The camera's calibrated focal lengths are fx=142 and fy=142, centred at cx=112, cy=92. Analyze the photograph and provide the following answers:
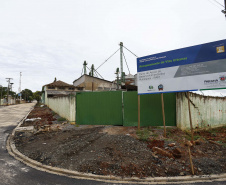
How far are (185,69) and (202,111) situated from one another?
13.4 feet

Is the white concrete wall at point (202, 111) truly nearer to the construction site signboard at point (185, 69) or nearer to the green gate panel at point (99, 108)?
the construction site signboard at point (185, 69)

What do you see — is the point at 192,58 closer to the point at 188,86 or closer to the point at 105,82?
the point at 188,86

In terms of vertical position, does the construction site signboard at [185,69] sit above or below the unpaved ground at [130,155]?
above

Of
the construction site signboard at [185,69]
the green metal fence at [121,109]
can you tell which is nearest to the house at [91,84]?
the green metal fence at [121,109]

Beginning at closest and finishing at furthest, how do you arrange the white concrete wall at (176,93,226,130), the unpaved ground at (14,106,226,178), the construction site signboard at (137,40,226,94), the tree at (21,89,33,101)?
the unpaved ground at (14,106,226,178) < the construction site signboard at (137,40,226,94) < the white concrete wall at (176,93,226,130) < the tree at (21,89,33,101)

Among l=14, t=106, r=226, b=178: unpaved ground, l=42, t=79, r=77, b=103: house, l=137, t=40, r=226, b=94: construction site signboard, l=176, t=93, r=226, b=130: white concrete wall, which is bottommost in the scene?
l=14, t=106, r=226, b=178: unpaved ground

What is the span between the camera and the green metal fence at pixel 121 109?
337 inches

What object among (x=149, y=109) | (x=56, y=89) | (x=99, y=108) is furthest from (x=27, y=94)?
(x=149, y=109)

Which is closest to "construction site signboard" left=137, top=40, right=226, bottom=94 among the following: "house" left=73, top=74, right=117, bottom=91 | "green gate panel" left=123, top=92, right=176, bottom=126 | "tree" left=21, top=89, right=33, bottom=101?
"green gate panel" left=123, top=92, right=176, bottom=126

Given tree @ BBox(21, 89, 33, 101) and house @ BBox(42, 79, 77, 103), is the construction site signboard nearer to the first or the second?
house @ BBox(42, 79, 77, 103)

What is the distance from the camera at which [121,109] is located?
930 centimetres

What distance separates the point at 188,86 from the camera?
630cm

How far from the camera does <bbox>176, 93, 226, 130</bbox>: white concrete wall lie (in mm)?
8070

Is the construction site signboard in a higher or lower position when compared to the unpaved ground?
higher
